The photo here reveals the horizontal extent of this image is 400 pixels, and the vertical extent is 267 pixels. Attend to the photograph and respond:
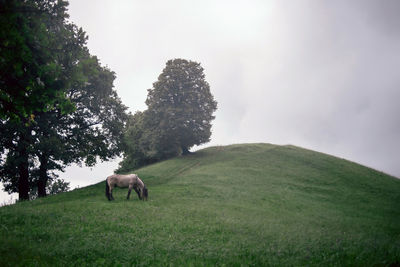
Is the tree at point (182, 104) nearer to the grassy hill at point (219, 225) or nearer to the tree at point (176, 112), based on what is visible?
the tree at point (176, 112)

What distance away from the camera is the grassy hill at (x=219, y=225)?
9.57m

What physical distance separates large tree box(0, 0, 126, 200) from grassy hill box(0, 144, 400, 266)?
5508 mm

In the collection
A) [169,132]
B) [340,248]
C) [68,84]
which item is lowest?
[340,248]

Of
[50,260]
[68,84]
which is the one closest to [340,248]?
[50,260]

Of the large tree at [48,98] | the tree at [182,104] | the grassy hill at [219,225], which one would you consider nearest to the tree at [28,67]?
the large tree at [48,98]

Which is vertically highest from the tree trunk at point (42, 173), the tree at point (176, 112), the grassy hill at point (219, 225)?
the tree at point (176, 112)

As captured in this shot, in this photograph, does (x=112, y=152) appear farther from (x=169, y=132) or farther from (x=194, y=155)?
(x=194, y=155)

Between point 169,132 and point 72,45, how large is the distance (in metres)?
28.8

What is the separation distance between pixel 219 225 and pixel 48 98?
39.1ft

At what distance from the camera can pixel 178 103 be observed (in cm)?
5100

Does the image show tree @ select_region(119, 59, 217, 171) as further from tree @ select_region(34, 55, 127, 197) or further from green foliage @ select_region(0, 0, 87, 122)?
green foliage @ select_region(0, 0, 87, 122)

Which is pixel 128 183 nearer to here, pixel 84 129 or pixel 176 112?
pixel 84 129

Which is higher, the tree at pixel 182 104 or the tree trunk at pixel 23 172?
the tree at pixel 182 104

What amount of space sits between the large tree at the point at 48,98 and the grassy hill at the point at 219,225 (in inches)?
217
